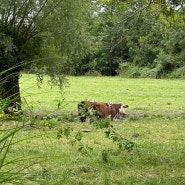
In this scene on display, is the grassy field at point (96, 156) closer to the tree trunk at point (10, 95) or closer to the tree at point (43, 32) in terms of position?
A: the tree trunk at point (10, 95)

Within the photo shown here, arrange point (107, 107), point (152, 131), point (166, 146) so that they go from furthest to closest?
point (107, 107)
point (152, 131)
point (166, 146)

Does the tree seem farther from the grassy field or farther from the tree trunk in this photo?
the tree trunk

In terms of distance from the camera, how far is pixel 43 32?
43.5 ft

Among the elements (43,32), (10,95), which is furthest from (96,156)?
(43,32)

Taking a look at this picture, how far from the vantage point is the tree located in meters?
12.4

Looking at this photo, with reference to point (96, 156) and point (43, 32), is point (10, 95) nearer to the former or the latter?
point (96, 156)

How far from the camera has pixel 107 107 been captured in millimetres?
12352

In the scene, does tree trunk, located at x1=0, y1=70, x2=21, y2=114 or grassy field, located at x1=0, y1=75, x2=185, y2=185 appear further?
grassy field, located at x1=0, y1=75, x2=185, y2=185

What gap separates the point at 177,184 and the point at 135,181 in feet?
1.69

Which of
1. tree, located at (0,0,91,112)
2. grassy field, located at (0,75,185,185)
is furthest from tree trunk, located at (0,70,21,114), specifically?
tree, located at (0,0,91,112)

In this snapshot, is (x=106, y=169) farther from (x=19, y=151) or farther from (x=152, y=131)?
(x=152, y=131)

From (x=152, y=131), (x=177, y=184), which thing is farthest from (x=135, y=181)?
(x=152, y=131)

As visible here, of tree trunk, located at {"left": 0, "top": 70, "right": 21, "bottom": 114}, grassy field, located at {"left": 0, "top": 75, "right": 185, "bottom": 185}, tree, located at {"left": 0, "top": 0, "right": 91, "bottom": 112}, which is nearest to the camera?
tree trunk, located at {"left": 0, "top": 70, "right": 21, "bottom": 114}

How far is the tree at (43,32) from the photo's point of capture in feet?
40.7
